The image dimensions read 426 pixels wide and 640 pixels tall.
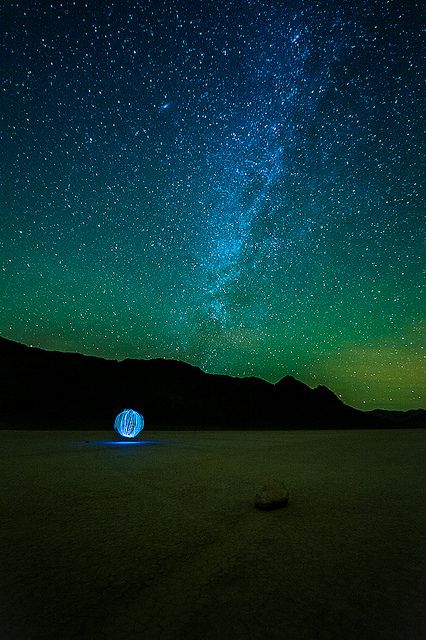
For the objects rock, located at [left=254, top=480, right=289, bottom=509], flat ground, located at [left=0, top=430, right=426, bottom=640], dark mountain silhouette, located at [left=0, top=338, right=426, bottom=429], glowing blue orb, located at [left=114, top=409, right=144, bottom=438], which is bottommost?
flat ground, located at [left=0, top=430, right=426, bottom=640]

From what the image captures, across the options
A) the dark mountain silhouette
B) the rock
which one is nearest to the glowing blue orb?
the rock

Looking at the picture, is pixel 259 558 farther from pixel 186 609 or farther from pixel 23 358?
pixel 23 358

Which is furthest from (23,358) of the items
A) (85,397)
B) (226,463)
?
(226,463)

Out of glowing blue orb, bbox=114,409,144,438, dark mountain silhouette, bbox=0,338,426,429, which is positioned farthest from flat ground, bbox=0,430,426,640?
dark mountain silhouette, bbox=0,338,426,429

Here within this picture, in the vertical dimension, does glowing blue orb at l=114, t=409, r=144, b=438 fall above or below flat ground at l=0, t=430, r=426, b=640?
above

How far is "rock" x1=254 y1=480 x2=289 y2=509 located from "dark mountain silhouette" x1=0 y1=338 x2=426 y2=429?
105 ft

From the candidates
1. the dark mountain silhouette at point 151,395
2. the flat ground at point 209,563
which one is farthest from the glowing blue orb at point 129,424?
the dark mountain silhouette at point 151,395

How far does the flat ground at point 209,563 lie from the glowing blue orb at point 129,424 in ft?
27.5

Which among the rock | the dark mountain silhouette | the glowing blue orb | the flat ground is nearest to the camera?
the flat ground

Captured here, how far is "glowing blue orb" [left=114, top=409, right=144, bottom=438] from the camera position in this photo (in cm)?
1296

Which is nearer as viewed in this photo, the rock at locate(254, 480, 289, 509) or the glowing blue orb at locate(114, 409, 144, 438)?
the rock at locate(254, 480, 289, 509)

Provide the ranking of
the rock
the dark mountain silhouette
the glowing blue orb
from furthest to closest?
1. the dark mountain silhouette
2. the glowing blue orb
3. the rock

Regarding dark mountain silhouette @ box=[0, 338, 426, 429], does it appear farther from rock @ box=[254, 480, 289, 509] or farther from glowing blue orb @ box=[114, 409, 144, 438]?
rock @ box=[254, 480, 289, 509]

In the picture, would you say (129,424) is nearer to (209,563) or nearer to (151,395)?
(209,563)
